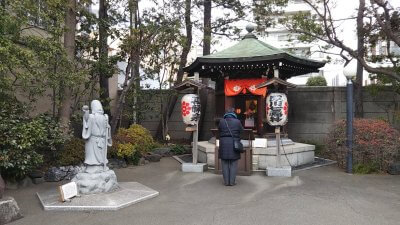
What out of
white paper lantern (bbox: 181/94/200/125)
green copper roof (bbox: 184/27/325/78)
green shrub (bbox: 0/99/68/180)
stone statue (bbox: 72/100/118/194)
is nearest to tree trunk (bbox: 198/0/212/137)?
green copper roof (bbox: 184/27/325/78)

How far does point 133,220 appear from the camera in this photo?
6.22m

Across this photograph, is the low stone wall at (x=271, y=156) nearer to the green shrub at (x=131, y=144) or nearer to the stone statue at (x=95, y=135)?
the green shrub at (x=131, y=144)

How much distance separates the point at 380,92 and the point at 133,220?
12568 millimetres

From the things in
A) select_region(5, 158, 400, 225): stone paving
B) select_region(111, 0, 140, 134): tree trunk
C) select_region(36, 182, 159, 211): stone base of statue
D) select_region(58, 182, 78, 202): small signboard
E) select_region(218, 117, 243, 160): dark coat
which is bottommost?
select_region(5, 158, 400, 225): stone paving

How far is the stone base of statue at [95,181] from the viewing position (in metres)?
7.71

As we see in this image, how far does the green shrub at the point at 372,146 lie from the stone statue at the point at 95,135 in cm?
720

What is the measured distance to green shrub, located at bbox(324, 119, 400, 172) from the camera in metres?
10.5

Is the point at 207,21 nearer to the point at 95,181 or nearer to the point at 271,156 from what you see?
the point at 271,156

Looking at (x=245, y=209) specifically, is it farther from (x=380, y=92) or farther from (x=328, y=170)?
(x=380, y=92)

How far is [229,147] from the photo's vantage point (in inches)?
349

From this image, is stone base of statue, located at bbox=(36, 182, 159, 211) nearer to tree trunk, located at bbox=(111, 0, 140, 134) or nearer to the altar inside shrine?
the altar inside shrine

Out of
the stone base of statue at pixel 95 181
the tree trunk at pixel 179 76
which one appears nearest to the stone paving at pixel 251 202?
the stone base of statue at pixel 95 181

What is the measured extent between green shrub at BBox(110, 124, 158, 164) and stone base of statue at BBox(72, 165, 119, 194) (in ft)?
12.2

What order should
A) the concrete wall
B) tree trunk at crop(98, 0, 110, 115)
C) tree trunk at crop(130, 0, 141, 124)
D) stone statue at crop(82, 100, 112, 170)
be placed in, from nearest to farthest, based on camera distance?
stone statue at crop(82, 100, 112, 170)
tree trunk at crop(98, 0, 110, 115)
tree trunk at crop(130, 0, 141, 124)
the concrete wall
